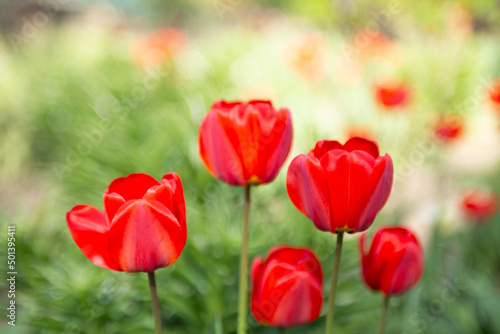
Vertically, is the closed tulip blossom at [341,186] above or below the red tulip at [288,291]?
above

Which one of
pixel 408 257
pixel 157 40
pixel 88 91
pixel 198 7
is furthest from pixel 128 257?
pixel 198 7

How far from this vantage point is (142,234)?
2.12 feet

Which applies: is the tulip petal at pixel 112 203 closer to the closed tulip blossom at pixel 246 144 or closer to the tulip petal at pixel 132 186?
the tulip petal at pixel 132 186

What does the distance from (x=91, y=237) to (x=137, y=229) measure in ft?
0.26

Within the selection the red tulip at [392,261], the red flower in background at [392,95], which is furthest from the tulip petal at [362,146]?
the red flower in background at [392,95]

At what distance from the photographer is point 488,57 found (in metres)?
6.85

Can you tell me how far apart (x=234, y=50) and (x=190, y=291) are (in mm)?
6109

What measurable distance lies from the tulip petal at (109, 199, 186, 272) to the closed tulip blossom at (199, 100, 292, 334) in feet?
0.47

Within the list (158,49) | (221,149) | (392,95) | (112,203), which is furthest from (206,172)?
(158,49)

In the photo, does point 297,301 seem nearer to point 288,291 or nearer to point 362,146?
point 288,291

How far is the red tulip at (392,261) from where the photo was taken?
0.78 metres

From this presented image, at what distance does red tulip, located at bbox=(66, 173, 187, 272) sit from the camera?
0.64 metres

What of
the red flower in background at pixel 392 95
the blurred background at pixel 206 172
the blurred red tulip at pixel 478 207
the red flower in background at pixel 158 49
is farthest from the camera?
the red flower in background at pixel 158 49

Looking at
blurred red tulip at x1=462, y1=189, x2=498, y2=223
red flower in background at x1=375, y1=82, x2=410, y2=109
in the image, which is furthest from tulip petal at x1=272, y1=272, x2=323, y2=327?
red flower in background at x1=375, y1=82, x2=410, y2=109
